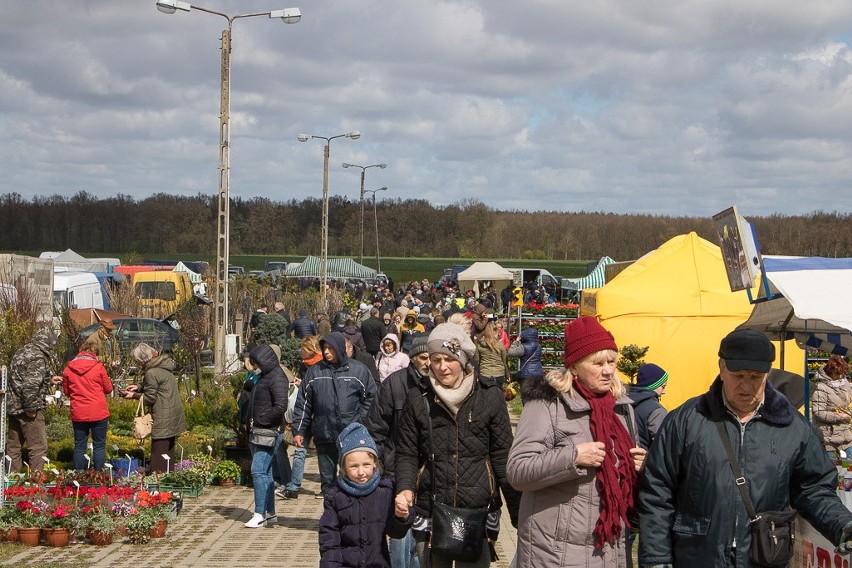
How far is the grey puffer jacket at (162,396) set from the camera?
11828 mm

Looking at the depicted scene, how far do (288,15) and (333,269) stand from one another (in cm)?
4694

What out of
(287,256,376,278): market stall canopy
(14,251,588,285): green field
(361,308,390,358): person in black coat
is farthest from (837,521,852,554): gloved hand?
(14,251,588,285): green field

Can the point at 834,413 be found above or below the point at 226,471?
above

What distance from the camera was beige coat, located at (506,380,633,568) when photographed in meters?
4.55

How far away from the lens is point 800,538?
4828 mm

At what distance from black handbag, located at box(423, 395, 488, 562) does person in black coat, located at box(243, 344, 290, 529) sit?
4.60 m

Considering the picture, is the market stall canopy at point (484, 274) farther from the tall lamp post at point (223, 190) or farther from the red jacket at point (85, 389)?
the red jacket at point (85, 389)

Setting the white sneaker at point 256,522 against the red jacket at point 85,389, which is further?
the red jacket at point 85,389

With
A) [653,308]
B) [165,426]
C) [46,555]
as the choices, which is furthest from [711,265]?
[46,555]

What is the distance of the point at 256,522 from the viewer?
10.3 m

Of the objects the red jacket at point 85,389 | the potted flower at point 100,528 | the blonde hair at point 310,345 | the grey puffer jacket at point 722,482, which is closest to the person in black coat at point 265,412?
the blonde hair at point 310,345

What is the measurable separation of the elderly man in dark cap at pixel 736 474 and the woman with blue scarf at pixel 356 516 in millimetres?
1833

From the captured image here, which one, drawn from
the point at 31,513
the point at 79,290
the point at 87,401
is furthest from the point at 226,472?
the point at 79,290

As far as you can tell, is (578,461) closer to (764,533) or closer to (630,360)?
(764,533)
